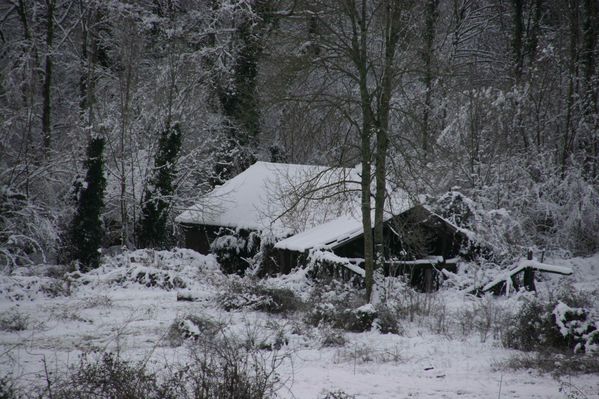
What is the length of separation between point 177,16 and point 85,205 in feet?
41.9

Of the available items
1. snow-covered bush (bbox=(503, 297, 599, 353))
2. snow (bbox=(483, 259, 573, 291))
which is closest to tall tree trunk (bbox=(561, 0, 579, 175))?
snow (bbox=(483, 259, 573, 291))

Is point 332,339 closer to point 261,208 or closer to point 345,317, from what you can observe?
point 345,317

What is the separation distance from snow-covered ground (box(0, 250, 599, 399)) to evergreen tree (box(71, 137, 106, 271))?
3.66m

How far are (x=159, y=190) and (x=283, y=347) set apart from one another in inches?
618

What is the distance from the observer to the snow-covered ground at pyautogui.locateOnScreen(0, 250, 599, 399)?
24.7 feet

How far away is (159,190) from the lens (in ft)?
78.8

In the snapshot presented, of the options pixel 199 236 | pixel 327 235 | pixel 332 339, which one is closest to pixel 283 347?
pixel 332 339

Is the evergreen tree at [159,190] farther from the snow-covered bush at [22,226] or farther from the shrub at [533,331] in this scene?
the shrub at [533,331]

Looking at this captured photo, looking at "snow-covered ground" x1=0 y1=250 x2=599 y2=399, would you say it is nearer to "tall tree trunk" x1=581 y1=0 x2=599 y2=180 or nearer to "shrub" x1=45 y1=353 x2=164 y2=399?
"shrub" x1=45 y1=353 x2=164 y2=399

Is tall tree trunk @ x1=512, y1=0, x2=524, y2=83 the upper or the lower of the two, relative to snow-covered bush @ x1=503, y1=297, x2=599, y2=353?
upper

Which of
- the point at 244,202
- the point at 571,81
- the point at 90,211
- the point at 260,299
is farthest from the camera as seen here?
the point at 571,81

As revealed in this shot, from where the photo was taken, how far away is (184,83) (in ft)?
83.0

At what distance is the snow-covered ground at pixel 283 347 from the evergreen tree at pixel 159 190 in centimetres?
716

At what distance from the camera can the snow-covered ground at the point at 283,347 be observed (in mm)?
7520
